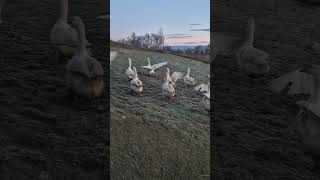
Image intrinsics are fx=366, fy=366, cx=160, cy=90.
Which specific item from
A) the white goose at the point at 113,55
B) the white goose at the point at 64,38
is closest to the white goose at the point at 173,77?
the white goose at the point at 113,55

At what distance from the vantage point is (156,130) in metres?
1.45

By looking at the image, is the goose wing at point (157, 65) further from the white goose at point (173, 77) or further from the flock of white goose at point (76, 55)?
the flock of white goose at point (76, 55)

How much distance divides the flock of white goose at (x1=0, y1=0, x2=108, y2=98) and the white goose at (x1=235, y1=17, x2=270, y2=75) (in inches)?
22.2

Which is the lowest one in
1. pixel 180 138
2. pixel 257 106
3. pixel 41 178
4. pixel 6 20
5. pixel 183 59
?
pixel 41 178

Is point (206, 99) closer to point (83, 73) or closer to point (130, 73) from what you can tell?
point (130, 73)

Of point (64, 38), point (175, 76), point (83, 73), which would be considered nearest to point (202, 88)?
point (175, 76)

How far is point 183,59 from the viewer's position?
1585mm

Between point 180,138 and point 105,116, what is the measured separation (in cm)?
30

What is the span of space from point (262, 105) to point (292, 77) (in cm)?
16

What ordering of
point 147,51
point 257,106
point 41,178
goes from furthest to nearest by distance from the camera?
1. point 147,51
2. point 257,106
3. point 41,178

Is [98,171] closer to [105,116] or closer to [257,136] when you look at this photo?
[105,116]

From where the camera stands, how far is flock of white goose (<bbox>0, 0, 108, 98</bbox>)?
1.37 metres

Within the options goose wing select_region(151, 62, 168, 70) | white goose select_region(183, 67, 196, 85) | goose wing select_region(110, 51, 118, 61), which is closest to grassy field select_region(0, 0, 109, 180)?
goose wing select_region(110, 51, 118, 61)

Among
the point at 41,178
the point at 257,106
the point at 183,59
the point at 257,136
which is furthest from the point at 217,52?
the point at 41,178
